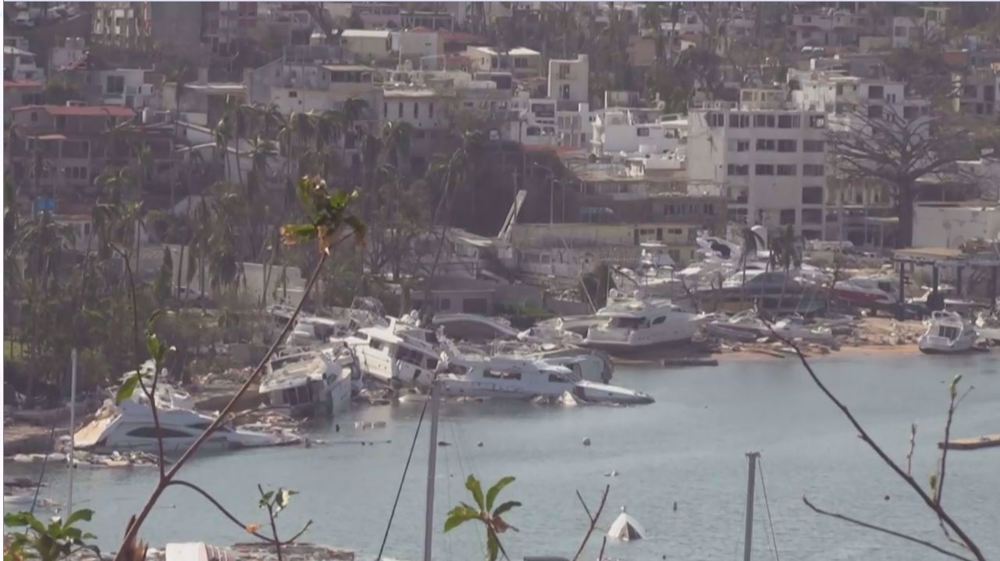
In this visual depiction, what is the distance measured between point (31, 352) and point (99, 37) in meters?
9.05

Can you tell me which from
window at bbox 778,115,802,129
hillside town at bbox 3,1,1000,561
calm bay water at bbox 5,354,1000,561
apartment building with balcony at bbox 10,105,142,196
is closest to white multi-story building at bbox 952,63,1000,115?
hillside town at bbox 3,1,1000,561

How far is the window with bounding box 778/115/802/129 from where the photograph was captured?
14828mm

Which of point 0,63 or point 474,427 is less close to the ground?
point 0,63

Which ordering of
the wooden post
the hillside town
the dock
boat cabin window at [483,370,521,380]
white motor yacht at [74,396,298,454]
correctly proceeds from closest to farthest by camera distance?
white motor yacht at [74,396,298,454] < the dock < the hillside town < boat cabin window at [483,370,521,380] < the wooden post

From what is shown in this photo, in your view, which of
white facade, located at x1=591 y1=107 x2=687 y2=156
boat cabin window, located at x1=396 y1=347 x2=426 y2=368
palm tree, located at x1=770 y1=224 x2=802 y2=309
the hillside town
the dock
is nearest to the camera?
the dock

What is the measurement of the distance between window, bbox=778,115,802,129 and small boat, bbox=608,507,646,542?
26.8 feet

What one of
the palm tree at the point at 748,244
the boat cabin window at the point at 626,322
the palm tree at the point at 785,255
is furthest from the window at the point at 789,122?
the boat cabin window at the point at 626,322

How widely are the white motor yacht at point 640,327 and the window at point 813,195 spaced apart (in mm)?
3284

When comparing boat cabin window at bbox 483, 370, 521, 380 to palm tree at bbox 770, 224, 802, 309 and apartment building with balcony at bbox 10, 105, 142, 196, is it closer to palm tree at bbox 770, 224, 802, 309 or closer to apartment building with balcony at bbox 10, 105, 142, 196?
palm tree at bbox 770, 224, 802, 309

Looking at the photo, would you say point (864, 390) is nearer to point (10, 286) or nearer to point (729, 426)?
point (729, 426)

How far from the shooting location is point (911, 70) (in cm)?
1881

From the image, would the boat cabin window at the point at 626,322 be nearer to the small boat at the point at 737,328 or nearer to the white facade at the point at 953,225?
the small boat at the point at 737,328

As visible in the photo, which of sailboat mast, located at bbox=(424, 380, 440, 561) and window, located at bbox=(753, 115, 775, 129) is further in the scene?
window, located at bbox=(753, 115, 775, 129)

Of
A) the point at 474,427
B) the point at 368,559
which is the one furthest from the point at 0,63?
the point at 474,427
